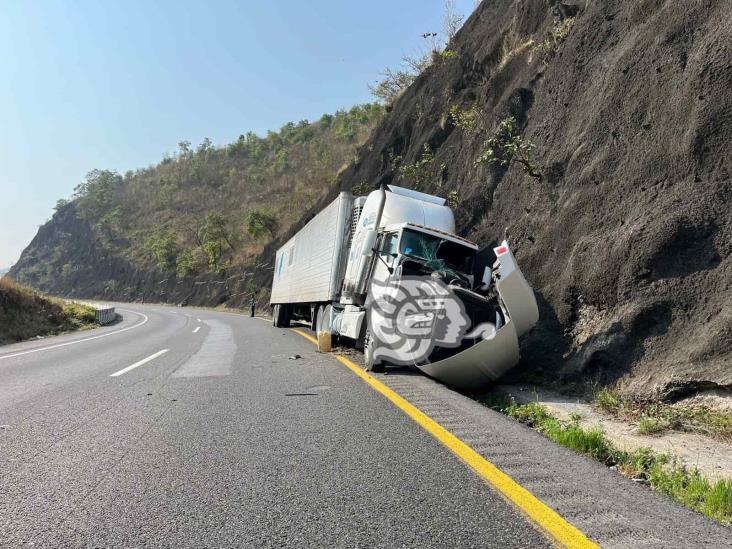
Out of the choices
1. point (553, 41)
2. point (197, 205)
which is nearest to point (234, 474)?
point (553, 41)

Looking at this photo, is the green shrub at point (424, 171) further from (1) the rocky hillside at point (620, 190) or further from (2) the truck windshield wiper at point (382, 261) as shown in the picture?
(2) the truck windshield wiper at point (382, 261)

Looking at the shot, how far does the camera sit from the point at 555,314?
898 cm

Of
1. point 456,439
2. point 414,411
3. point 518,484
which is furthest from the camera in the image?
point 414,411

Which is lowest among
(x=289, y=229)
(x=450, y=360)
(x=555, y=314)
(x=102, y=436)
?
(x=102, y=436)

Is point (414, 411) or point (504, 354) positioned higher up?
point (504, 354)

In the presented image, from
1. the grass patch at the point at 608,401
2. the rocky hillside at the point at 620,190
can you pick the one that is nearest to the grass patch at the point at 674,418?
the grass patch at the point at 608,401

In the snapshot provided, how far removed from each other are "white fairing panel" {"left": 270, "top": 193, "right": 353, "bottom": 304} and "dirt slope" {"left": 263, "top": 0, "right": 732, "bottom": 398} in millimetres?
3796

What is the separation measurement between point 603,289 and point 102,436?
7088 millimetres

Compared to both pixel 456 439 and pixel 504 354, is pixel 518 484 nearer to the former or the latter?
pixel 456 439

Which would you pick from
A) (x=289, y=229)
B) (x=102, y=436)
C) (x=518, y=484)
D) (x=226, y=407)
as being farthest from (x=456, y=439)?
(x=289, y=229)

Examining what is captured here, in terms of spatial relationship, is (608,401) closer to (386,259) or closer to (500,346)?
(500,346)

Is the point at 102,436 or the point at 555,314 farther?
the point at 555,314

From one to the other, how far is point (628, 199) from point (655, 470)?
5.67m

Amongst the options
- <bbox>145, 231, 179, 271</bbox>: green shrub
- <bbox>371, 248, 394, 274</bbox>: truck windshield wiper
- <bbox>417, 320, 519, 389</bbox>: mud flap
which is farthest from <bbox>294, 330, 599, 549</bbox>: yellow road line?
<bbox>145, 231, 179, 271</bbox>: green shrub
